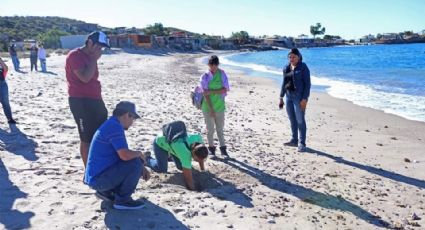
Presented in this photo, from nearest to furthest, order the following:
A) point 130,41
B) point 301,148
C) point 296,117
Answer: point 301,148, point 296,117, point 130,41

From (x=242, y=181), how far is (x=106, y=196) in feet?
6.52

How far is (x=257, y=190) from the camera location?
17.8 ft

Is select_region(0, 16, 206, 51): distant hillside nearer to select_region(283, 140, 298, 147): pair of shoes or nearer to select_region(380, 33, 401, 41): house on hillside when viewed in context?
select_region(283, 140, 298, 147): pair of shoes

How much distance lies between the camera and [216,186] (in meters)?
5.50

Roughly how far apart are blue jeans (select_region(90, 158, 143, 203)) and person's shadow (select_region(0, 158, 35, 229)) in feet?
2.29

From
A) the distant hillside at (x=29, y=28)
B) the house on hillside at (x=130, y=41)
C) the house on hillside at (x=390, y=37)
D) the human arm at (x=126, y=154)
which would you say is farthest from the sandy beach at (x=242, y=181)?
the house on hillside at (x=390, y=37)

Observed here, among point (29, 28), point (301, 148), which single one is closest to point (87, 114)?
point (301, 148)

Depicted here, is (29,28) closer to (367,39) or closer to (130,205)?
(130,205)

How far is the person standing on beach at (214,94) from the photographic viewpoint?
6711 millimetres

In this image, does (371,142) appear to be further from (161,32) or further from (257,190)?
(161,32)

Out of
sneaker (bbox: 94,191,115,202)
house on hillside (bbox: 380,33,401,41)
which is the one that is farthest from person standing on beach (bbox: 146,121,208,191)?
house on hillside (bbox: 380,33,401,41)

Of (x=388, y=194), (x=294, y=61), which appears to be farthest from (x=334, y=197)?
(x=294, y=61)

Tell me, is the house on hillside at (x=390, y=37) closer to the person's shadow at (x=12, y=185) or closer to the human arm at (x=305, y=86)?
the human arm at (x=305, y=86)

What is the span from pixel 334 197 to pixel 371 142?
3.91m
